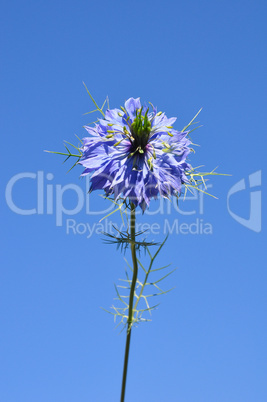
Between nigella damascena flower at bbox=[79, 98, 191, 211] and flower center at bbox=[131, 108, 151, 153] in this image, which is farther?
flower center at bbox=[131, 108, 151, 153]

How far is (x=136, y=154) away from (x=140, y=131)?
12cm

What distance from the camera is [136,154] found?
2535 millimetres

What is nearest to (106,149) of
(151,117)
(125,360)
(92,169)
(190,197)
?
(92,169)

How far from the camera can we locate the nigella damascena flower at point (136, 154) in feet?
7.82

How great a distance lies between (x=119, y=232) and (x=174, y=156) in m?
0.50

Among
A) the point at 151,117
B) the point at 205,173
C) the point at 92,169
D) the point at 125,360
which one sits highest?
the point at 151,117

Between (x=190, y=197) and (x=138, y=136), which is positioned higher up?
(x=138, y=136)

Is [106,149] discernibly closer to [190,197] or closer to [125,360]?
[190,197]

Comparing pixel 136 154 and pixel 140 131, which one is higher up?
pixel 140 131

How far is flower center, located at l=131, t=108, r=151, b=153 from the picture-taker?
8.23ft

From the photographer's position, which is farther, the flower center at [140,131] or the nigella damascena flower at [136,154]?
the flower center at [140,131]

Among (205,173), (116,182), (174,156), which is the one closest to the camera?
(116,182)

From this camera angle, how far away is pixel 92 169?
2422 millimetres

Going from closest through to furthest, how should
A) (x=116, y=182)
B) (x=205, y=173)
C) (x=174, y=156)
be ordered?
(x=116, y=182), (x=174, y=156), (x=205, y=173)
